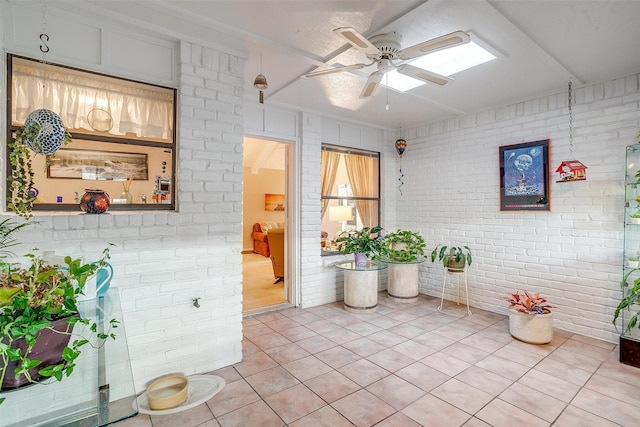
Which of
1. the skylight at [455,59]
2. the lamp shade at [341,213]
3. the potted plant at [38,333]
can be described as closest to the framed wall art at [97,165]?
the potted plant at [38,333]

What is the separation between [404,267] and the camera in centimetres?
438

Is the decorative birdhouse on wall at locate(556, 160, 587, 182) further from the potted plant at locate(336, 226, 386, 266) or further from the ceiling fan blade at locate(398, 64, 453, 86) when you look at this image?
the potted plant at locate(336, 226, 386, 266)

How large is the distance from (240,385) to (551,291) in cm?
338

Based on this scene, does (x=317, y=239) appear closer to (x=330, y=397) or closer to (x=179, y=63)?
(x=330, y=397)

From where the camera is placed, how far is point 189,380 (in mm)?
2379

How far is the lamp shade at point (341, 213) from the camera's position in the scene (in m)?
4.66

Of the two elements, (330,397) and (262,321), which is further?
(262,321)

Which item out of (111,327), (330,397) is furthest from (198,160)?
(330,397)

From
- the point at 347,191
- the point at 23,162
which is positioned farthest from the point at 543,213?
the point at 23,162

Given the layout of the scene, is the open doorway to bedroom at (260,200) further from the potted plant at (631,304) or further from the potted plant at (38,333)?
the potted plant at (38,333)

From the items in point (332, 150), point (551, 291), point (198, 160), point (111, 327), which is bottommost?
point (551, 291)

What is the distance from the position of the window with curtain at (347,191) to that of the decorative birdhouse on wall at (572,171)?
7.79 feet

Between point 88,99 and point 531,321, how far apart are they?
4.18 metres

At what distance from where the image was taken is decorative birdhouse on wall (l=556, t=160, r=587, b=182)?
309 centimetres
